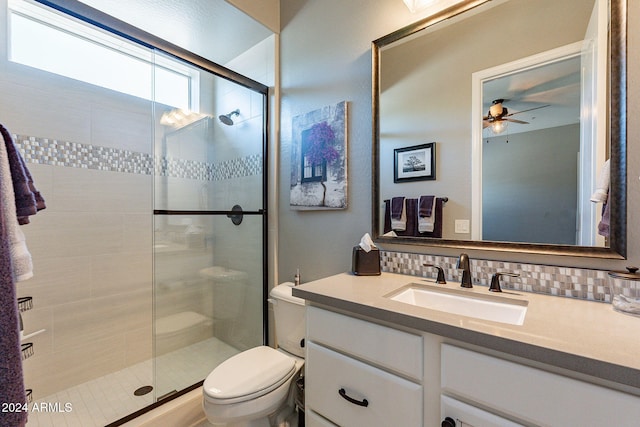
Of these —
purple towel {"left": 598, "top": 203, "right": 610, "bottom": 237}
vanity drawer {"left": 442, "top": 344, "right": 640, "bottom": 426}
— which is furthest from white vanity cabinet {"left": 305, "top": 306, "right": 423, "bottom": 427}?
purple towel {"left": 598, "top": 203, "right": 610, "bottom": 237}

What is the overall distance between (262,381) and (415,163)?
125cm

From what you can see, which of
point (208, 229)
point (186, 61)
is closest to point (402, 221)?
point (208, 229)

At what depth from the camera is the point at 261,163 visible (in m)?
2.10

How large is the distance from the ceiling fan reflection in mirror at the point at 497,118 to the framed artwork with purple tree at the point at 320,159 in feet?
2.35

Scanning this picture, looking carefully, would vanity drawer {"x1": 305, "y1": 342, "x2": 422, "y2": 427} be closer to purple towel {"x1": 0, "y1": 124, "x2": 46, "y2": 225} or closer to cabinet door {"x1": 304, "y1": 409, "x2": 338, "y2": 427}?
cabinet door {"x1": 304, "y1": 409, "x2": 338, "y2": 427}

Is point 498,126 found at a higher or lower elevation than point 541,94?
lower

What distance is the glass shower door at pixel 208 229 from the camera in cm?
182

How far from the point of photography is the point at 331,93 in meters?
1.70

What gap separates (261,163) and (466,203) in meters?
1.44

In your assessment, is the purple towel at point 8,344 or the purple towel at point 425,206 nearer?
the purple towel at point 8,344

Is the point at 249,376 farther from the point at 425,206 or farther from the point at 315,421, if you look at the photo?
the point at 425,206

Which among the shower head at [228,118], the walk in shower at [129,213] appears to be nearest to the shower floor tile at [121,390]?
the walk in shower at [129,213]

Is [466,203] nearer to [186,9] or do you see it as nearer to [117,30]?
[117,30]

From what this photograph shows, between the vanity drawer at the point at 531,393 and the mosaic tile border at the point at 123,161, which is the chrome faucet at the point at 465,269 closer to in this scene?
the vanity drawer at the point at 531,393
